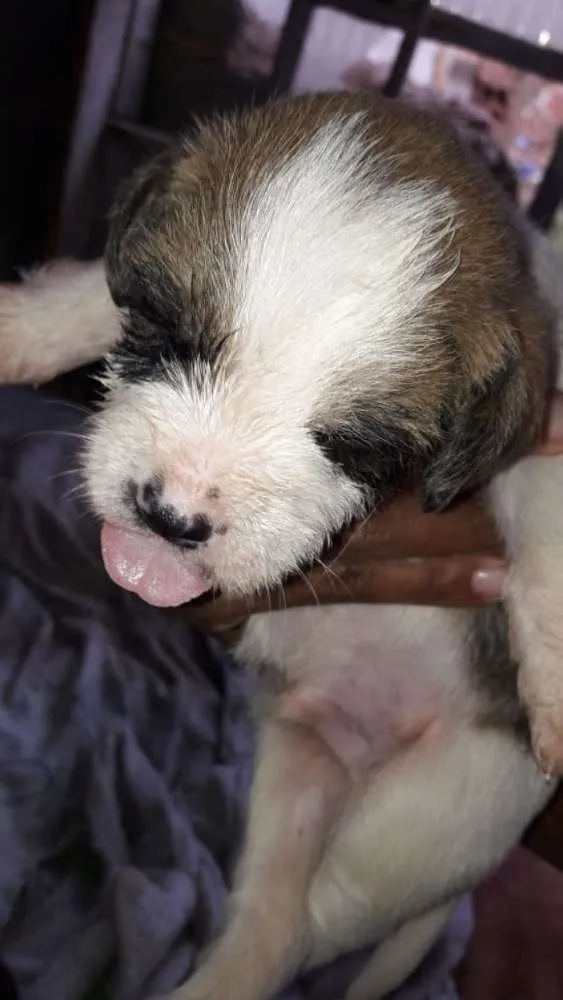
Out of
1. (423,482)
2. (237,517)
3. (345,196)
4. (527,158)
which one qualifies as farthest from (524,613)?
(527,158)

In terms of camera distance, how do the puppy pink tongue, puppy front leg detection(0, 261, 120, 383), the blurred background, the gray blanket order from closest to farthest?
the puppy pink tongue, the gray blanket, puppy front leg detection(0, 261, 120, 383), the blurred background

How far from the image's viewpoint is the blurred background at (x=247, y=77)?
305cm

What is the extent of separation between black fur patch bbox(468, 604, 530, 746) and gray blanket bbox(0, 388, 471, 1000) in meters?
0.42

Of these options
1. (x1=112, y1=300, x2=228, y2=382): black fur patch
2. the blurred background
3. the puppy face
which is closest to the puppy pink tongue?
the puppy face

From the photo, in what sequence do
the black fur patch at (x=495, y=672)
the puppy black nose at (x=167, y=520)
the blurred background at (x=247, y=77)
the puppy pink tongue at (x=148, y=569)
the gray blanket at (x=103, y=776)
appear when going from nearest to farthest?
the puppy black nose at (x=167, y=520)
the puppy pink tongue at (x=148, y=569)
the gray blanket at (x=103, y=776)
the black fur patch at (x=495, y=672)
the blurred background at (x=247, y=77)

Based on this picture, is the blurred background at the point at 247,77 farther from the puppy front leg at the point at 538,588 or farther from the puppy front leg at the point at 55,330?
the puppy front leg at the point at 538,588

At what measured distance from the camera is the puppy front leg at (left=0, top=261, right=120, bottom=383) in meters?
1.71

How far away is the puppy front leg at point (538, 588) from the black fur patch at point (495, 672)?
8cm

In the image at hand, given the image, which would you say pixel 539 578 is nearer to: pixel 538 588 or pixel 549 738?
pixel 538 588

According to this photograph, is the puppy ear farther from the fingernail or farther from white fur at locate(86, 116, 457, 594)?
the fingernail

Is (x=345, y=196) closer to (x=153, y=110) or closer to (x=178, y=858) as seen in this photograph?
(x=178, y=858)

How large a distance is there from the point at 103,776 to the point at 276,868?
30 cm

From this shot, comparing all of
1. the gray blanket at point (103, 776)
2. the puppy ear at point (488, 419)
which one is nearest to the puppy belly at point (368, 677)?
the gray blanket at point (103, 776)

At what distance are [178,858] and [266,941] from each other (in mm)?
176
